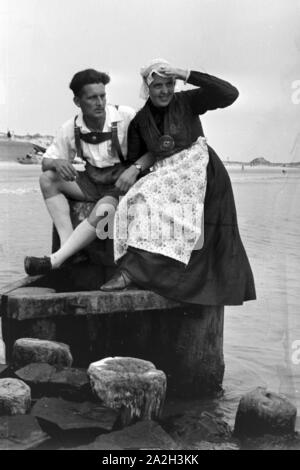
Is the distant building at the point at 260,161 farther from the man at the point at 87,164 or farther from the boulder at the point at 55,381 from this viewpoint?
the boulder at the point at 55,381

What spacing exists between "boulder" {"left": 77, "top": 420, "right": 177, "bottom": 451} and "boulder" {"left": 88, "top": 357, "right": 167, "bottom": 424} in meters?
0.16

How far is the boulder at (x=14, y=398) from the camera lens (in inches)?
182

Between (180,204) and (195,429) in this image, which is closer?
(195,429)

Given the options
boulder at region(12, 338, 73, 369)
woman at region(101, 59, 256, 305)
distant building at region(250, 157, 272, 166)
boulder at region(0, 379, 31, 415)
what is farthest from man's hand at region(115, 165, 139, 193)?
boulder at region(0, 379, 31, 415)

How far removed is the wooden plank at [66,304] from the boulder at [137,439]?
80 centimetres

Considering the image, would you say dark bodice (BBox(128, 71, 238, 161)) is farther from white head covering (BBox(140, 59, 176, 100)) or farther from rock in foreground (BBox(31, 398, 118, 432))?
rock in foreground (BBox(31, 398, 118, 432))

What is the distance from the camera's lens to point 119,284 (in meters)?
5.26

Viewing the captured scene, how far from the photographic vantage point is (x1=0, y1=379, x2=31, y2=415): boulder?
15.2 feet

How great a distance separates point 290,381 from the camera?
20.0ft

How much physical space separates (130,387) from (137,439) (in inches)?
13.0

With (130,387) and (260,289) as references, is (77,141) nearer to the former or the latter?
(130,387)

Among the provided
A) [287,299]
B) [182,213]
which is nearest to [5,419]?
[182,213]

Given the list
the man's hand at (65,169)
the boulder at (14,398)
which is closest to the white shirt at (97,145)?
the man's hand at (65,169)

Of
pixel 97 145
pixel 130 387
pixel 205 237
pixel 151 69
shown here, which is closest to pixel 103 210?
pixel 97 145
